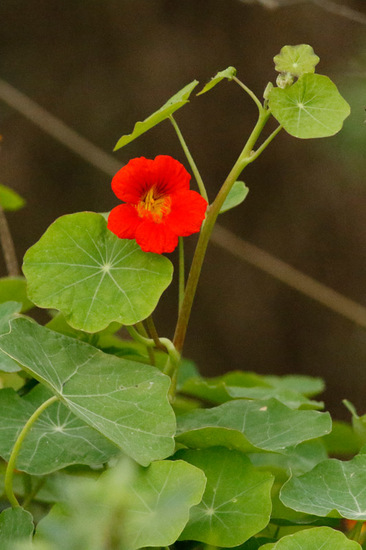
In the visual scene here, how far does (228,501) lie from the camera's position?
60 centimetres

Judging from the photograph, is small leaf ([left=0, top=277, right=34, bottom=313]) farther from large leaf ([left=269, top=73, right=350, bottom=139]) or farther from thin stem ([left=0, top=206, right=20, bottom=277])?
large leaf ([left=269, top=73, right=350, bottom=139])

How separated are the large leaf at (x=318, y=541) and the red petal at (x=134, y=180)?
33 centimetres

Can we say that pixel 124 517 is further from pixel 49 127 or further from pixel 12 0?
pixel 12 0

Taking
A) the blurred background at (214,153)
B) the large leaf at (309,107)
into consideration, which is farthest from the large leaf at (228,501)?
the blurred background at (214,153)

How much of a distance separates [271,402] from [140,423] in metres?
0.17

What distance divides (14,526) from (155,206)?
31 cm

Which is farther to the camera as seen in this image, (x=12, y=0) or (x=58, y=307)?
(x=12, y=0)

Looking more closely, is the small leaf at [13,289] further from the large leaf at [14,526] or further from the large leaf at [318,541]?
the large leaf at [318,541]

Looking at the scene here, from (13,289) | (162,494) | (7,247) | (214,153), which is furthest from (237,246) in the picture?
(162,494)

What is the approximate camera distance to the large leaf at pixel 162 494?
1.65 feet

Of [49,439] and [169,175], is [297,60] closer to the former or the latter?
[169,175]

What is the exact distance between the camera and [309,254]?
2.89 metres

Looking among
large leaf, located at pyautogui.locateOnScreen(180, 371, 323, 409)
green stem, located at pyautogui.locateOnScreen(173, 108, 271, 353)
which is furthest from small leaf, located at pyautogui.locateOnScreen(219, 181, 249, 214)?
large leaf, located at pyautogui.locateOnScreen(180, 371, 323, 409)

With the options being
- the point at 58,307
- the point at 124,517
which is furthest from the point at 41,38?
the point at 124,517
